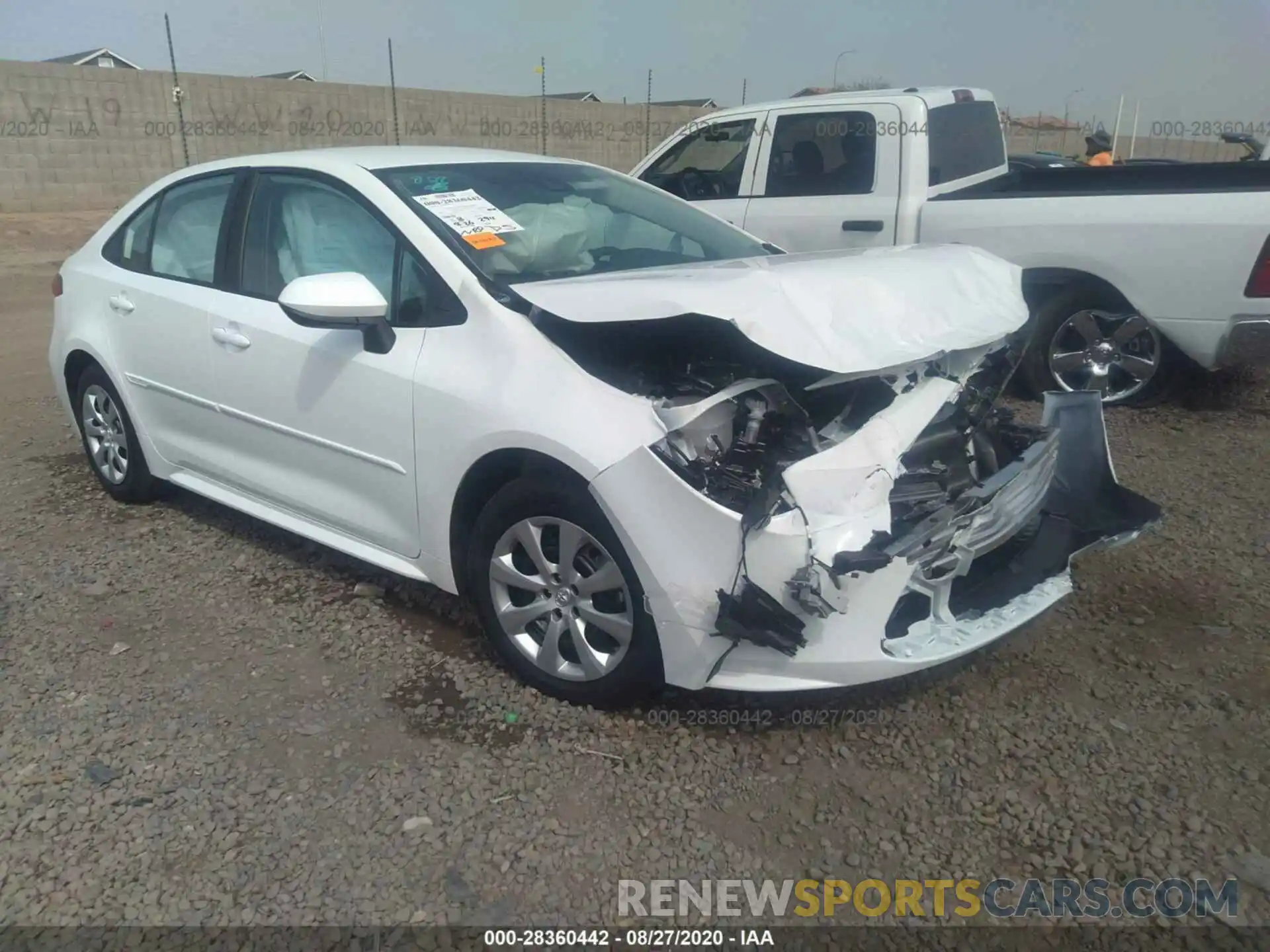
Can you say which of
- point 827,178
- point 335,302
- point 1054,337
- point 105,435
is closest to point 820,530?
point 335,302

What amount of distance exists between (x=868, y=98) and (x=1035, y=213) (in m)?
1.37

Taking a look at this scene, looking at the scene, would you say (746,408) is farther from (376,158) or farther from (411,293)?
(376,158)

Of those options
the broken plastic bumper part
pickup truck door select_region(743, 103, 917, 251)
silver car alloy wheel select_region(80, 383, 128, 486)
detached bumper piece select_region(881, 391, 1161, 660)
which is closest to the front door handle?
silver car alloy wheel select_region(80, 383, 128, 486)

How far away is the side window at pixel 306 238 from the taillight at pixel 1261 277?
4440mm

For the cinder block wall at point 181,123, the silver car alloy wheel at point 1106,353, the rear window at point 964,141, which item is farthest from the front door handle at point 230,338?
the cinder block wall at point 181,123

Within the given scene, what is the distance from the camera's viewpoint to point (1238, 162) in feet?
20.1

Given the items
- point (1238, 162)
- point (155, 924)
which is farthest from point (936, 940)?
point (1238, 162)

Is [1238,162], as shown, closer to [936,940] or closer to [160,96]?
[936,940]

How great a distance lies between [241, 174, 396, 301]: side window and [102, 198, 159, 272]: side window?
88 centimetres

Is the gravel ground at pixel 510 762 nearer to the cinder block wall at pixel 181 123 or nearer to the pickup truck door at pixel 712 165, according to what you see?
the pickup truck door at pixel 712 165

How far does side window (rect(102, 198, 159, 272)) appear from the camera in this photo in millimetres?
4348

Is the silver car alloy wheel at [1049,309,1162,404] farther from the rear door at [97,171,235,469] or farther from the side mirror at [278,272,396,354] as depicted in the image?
the rear door at [97,171,235,469]

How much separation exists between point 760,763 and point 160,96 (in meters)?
18.5

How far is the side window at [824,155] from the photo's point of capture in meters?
6.27
